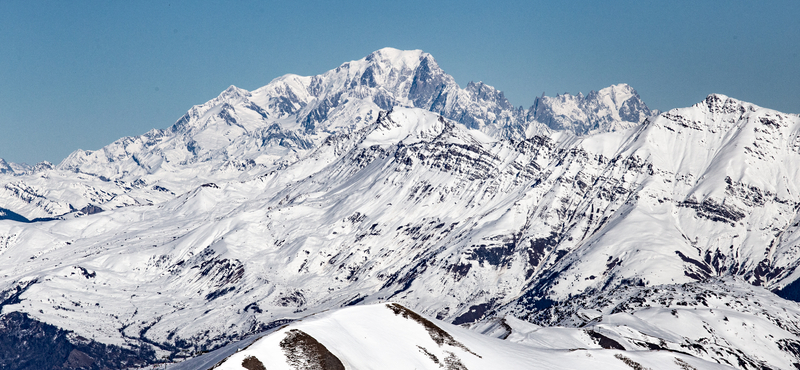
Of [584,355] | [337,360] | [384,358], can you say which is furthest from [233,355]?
[584,355]

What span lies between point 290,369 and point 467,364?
1635 inches

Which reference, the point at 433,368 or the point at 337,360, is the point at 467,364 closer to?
the point at 433,368

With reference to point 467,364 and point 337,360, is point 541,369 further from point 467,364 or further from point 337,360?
point 337,360

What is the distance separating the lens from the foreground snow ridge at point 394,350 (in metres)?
142

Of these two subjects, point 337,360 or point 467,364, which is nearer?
point 337,360

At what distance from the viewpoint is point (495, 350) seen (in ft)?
589

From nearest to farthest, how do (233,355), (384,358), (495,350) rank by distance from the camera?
1. (233,355)
2. (384,358)
3. (495,350)

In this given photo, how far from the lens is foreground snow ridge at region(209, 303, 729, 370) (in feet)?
465

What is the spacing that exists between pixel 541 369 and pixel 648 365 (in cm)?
3264

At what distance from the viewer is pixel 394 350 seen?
520 ft

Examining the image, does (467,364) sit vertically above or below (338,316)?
below

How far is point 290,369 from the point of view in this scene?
138 m

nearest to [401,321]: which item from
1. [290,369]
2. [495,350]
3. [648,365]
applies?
[495,350]

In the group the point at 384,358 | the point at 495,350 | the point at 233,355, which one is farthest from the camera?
the point at 495,350
